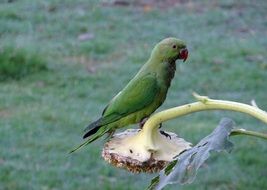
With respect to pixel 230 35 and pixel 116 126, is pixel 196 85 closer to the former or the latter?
pixel 230 35

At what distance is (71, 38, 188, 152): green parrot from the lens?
162 centimetres

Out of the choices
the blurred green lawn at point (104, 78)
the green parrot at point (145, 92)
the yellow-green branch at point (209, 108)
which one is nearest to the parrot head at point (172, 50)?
the green parrot at point (145, 92)

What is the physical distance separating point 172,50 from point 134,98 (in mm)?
124

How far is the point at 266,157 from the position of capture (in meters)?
5.04

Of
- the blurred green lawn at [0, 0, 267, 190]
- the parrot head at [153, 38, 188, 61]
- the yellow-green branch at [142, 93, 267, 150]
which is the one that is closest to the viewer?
the yellow-green branch at [142, 93, 267, 150]

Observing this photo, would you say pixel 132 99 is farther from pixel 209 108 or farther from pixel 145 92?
pixel 209 108

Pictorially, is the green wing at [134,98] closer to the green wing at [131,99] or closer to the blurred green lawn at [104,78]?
the green wing at [131,99]

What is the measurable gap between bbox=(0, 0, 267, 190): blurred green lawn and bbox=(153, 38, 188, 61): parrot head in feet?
9.90

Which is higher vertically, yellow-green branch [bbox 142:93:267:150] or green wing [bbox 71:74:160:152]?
yellow-green branch [bbox 142:93:267:150]

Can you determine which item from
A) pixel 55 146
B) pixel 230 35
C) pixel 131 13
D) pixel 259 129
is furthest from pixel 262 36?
pixel 55 146

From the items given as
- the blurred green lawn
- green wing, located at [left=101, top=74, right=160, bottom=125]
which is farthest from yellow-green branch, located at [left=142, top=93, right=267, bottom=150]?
the blurred green lawn

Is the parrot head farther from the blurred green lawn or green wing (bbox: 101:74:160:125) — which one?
the blurred green lawn

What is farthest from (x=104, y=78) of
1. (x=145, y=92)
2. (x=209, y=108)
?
(x=209, y=108)

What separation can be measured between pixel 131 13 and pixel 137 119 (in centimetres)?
675
